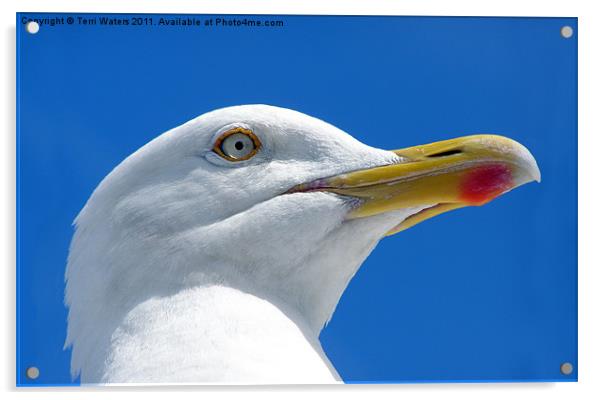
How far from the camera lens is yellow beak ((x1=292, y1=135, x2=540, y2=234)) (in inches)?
136

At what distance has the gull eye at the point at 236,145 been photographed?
11.2 feet

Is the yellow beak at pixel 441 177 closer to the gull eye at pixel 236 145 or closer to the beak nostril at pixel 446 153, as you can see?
the beak nostril at pixel 446 153

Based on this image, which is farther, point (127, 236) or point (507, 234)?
point (507, 234)

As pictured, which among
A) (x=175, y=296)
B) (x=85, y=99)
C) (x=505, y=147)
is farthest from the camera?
(x=85, y=99)

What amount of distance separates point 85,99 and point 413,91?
1.49 meters

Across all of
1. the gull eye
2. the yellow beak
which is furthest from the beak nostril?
the gull eye

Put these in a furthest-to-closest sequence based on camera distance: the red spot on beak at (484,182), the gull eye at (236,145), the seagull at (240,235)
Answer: the red spot on beak at (484,182)
the gull eye at (236,145)
the seagull at (240,235)

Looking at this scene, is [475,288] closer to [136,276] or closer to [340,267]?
[340,267]

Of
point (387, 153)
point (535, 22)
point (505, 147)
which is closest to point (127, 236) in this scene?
point (387, 153)

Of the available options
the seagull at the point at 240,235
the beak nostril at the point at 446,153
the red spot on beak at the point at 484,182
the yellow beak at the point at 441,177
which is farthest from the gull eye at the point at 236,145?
the red spot on beak at the point at 484,182

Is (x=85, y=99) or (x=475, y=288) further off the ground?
(x=85, y=99)

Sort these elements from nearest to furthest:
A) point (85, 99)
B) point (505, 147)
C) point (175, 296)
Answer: point (175, 296) < point (505, 147) < point (85, 99)

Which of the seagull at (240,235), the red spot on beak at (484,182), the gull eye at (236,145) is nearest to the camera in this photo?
the seagull at (240,235)

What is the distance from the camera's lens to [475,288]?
436 centimetres
